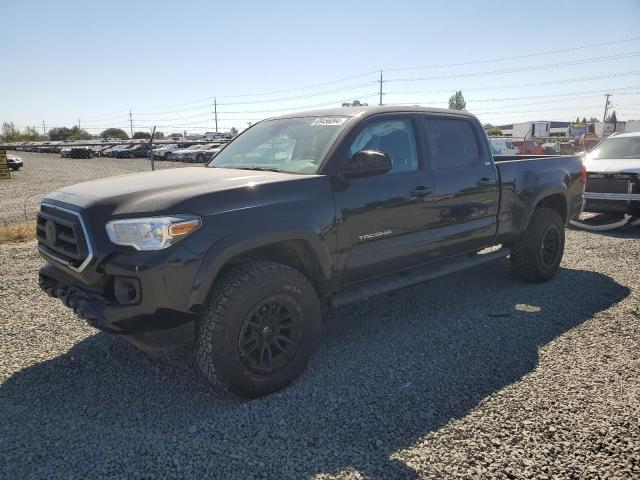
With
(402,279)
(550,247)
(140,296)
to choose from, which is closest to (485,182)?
(402,279)

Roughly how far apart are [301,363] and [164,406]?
3.03 ft

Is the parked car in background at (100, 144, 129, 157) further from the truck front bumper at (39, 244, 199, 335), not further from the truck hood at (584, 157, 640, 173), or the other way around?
the truck front bumper at (39, 244, 199, 335)

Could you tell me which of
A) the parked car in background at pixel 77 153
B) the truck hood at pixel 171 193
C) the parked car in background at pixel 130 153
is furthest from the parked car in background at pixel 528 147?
the parked car in background at pixel 77 153

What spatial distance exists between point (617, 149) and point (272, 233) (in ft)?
29.4

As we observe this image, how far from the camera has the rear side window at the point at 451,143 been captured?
423 centimetres

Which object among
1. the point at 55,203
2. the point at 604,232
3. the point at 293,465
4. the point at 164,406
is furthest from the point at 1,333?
the point at 604,232

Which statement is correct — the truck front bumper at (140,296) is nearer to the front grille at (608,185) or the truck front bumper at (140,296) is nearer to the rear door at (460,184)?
the rear door at (460,184)

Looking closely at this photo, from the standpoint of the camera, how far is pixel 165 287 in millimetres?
2666

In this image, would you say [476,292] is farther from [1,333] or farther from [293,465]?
[1,333]

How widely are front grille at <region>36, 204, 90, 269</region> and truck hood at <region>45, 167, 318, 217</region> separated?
0.30 ft

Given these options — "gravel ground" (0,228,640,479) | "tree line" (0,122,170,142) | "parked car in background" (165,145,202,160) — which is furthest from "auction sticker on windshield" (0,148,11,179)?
"tree line" (0,122,170,142)

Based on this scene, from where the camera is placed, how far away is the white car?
796cm

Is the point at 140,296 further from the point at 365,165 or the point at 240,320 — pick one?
the point at 365,165

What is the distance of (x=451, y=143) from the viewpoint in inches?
174
